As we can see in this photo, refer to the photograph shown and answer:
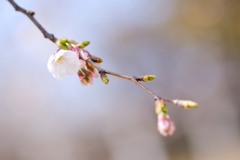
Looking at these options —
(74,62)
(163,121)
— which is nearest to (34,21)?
(74,62)

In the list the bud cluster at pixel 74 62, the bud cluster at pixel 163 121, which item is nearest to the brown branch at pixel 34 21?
the bud cluster at pixel 74 62

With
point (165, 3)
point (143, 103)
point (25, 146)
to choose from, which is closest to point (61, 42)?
point (165, 3)

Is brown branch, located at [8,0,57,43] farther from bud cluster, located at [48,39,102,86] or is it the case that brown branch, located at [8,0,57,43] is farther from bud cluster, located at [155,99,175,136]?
bud cluster, located at [155,99,175,136]

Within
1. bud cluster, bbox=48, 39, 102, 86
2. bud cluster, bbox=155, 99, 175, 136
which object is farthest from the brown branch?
bud cluster, bbox=155, 99, 175, 136

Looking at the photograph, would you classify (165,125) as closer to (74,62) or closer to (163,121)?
(163,121)

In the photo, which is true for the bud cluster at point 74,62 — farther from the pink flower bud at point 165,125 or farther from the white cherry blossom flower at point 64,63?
the pink flower bud at point 165,125
